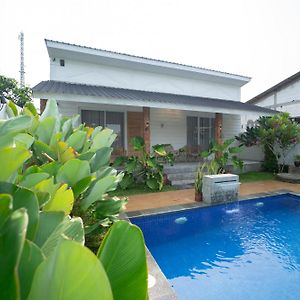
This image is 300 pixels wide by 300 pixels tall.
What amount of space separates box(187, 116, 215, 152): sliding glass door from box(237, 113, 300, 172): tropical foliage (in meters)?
1.95

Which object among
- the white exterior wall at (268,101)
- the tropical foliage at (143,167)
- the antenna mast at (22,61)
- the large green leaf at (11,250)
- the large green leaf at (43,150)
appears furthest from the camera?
the antenna mast at (22,61)

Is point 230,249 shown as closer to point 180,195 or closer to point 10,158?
point 180,195

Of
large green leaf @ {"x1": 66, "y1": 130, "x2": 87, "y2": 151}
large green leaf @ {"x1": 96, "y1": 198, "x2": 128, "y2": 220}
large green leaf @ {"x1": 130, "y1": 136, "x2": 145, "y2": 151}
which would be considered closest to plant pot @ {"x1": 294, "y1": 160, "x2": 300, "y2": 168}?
large green leaf @ {"x1": 130, "y1": 136, "x2": 145, "y2": 151}

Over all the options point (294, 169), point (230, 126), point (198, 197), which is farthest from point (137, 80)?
point (294, 169)

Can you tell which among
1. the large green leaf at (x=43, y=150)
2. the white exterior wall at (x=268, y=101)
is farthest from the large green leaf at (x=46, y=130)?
the white exterior wall at (x=268, y=101)

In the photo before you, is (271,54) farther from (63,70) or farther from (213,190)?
(63,70)

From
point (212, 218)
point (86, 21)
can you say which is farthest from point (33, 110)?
point (86, 21)

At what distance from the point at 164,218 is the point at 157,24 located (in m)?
8.72

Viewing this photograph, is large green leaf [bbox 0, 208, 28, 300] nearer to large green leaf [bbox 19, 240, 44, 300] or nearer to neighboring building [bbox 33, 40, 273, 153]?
large green leaf [bbox 19, 240, 44, 300]

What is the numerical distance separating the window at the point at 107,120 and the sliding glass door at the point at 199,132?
450 centimetres

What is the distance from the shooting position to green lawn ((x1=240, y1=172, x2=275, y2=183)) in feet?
39.9

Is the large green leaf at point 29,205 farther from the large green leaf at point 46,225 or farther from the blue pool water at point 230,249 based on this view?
the blue pool water at point 230,249

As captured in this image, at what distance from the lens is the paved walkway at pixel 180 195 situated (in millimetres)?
7969

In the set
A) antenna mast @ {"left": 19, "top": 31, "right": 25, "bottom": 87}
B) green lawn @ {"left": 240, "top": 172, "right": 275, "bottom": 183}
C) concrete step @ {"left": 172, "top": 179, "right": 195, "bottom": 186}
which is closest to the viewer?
concrete step @ {"left": 172, "top": 179, "right": 195, "bottom": 186}
